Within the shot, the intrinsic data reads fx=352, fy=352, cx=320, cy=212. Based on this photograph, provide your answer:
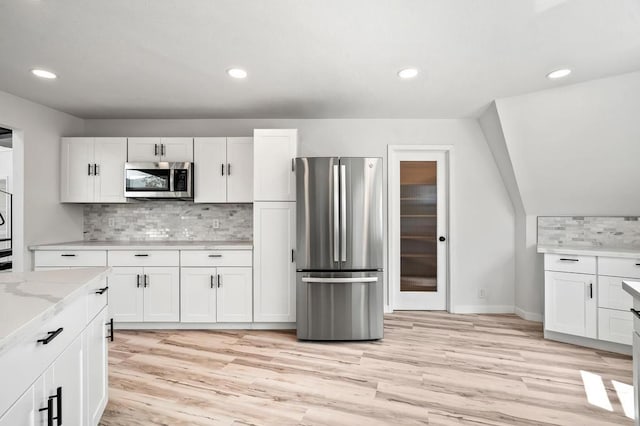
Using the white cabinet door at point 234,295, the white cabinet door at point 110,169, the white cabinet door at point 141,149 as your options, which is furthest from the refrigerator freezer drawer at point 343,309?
the white cabinet door at point 110,169

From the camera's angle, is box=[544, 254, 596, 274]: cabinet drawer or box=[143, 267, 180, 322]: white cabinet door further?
box=[143, 267, 180, 322]: white cabinet door

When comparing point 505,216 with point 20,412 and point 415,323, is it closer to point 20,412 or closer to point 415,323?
point 415,323

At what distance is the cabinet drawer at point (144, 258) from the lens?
12.0ft

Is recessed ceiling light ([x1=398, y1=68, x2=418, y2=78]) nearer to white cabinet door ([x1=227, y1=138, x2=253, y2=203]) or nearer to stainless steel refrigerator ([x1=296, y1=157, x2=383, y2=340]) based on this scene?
stainless steel refrigerator ([x1=296, y1=157, x2=383, y2=340])

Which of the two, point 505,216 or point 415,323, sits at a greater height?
point 505,216

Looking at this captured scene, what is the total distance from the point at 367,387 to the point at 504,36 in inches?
99.8

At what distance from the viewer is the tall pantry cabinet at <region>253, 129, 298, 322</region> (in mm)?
3639

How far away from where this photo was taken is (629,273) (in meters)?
3.04

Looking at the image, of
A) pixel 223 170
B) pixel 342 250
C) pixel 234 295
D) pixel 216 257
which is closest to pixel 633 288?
Answer: pixel 342 250

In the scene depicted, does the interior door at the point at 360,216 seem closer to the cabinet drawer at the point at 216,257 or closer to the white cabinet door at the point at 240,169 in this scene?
the cabinet drawer at the point at 216,257

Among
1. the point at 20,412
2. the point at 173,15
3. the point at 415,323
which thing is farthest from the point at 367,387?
the point at 173,15

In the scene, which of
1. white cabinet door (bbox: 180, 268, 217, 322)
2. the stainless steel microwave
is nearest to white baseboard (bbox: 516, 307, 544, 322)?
white cabinet door (bbox: 180, 268, 217, 322)

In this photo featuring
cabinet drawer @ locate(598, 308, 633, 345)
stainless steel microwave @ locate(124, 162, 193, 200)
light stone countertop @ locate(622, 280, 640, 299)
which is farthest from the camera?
stainless steel microwave @ locate(124, 162, 193, 200)

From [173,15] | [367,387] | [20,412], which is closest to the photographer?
[20,412]
